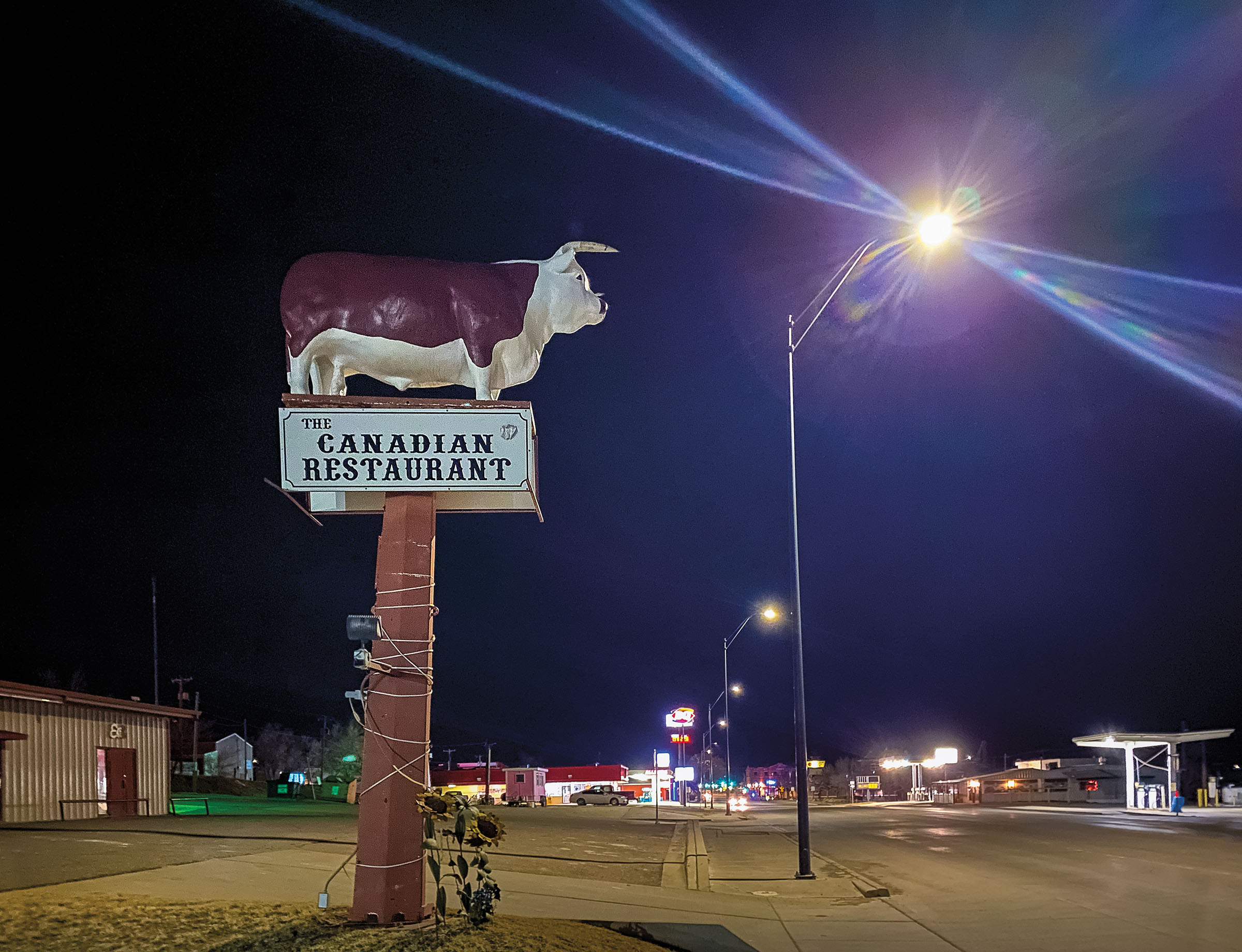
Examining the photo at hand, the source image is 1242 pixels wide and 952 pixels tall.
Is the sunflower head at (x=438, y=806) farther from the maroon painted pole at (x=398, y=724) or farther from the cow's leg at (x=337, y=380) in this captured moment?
the cow's leg at (x=337, y=380)

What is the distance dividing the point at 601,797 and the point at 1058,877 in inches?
2186

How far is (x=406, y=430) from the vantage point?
9547 millimetres

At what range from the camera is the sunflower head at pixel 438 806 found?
8.22m

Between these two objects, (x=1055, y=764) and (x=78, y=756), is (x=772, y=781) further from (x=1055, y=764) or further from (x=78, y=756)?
(x=78, y=756)

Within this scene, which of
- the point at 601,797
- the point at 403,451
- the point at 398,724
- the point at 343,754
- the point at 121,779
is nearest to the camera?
the point at 398,724

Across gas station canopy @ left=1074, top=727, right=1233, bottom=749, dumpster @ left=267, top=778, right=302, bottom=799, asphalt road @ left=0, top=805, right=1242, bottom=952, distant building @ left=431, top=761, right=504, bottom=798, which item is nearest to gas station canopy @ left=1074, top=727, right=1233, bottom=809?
gas station canopy @ left=1074, top=727, right=1233, bottom=749

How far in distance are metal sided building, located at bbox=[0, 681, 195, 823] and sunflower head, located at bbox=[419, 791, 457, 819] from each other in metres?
17.7

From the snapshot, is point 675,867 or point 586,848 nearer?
point 675,867

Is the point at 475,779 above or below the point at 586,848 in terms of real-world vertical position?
below

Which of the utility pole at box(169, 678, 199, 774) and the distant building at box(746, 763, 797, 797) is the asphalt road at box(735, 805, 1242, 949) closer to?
the utility pole at box(169, 678, 199, 774)

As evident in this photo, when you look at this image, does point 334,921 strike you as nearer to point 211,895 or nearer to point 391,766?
point 391,766

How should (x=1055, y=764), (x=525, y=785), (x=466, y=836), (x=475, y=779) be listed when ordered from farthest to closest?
(x=475, y=779), (x=1055, y=764), (x=525, y=785), (x=466, y=836)

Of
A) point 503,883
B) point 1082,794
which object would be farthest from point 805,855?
point 1082,794

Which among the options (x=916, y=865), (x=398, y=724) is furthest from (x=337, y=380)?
(x=916, y=865)
